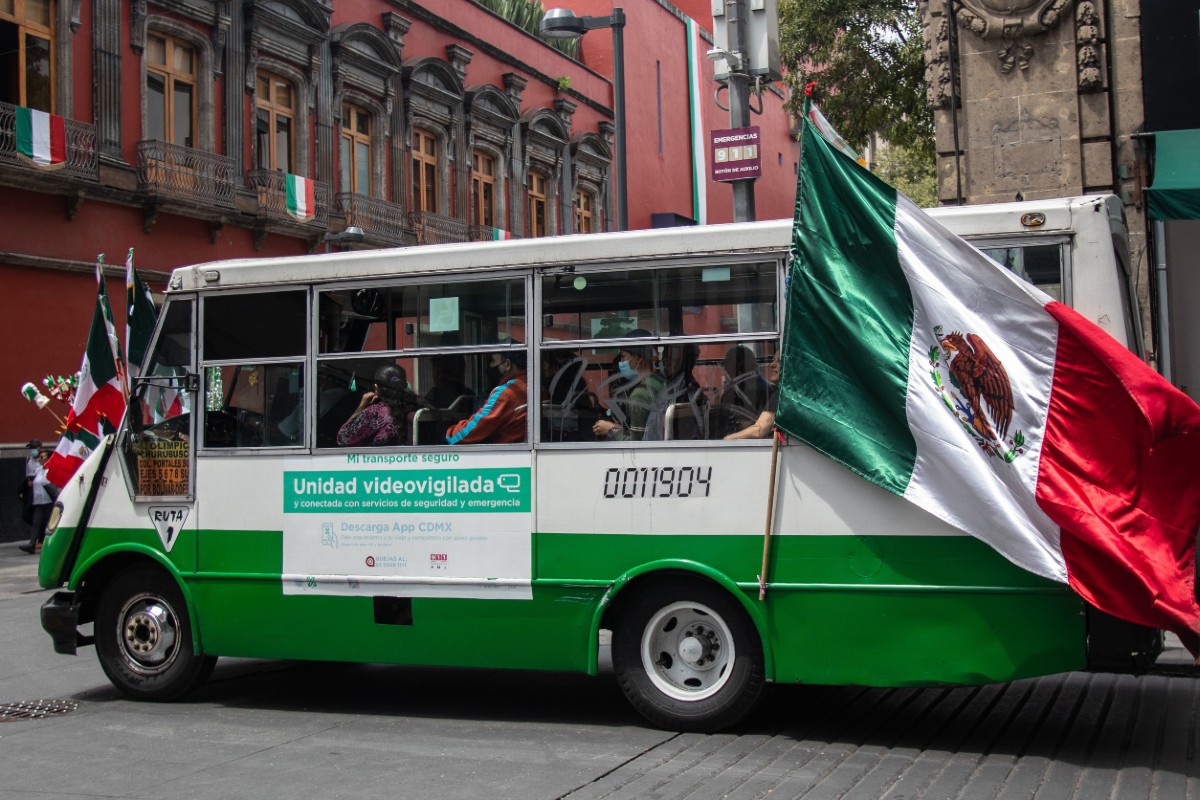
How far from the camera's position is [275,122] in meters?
27.3

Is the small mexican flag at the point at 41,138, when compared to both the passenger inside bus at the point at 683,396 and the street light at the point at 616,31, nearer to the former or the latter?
the street light at the point at 616,31

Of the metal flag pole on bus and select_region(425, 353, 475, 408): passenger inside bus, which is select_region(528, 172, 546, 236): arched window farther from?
the metal flag pole on bus

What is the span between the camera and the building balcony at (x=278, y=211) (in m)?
26.0

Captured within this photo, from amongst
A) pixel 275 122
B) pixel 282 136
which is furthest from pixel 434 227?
pixel 275 122

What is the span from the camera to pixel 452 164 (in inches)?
1300

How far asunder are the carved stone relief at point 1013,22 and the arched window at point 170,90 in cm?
1543

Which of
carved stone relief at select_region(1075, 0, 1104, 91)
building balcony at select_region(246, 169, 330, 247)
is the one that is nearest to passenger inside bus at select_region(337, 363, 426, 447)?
carved stone relief at select_region(1075, 0, 1104, 91)

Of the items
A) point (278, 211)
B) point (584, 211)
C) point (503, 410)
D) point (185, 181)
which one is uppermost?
point (584, 211)

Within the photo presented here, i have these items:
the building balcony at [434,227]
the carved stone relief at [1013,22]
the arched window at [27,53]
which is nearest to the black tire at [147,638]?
the carved stone relief at [1013,22]

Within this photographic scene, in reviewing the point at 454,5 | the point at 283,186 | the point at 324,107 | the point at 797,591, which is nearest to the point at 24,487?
the point at 283,186

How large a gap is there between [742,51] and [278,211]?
48.4ft

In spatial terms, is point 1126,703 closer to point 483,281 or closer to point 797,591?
point 797,591

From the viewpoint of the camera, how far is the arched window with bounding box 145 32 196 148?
2398 centimetres

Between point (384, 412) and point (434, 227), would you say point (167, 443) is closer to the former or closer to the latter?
point (384, 412)
